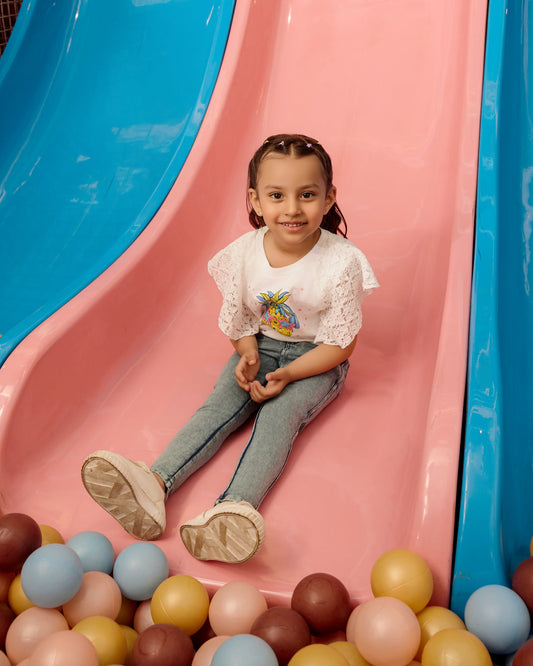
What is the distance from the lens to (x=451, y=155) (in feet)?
6.13

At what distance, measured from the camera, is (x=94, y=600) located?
3.54ft

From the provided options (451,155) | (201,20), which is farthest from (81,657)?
(201,20)

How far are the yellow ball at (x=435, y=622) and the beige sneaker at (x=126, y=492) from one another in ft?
1.56

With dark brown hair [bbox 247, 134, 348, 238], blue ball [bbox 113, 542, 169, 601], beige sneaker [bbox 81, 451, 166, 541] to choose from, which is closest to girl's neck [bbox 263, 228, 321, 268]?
dark brown hair [bbox 247, 134, 348, 238]

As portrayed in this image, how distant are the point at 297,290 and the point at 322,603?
63 cm

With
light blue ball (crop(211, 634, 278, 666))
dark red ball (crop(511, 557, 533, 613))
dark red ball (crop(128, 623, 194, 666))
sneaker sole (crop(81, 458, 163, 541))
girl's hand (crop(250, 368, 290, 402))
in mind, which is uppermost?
girl's hand (crop(250, 368, 290, 402))

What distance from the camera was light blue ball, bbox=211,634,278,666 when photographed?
0.90 m

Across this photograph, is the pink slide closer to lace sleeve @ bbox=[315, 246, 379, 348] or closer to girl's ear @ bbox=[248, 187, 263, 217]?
lace sleeve @ bbox=[315, 246, 379, 348]

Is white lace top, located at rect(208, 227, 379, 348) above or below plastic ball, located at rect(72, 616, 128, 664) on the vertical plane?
above

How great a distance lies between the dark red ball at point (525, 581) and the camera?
1021 mm

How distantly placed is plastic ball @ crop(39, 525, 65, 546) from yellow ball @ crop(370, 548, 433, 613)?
567mm

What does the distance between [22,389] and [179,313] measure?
521 mm

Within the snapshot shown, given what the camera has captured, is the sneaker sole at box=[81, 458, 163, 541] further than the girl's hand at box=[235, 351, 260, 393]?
No

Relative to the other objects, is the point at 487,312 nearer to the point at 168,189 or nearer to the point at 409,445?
the point at 409,445
